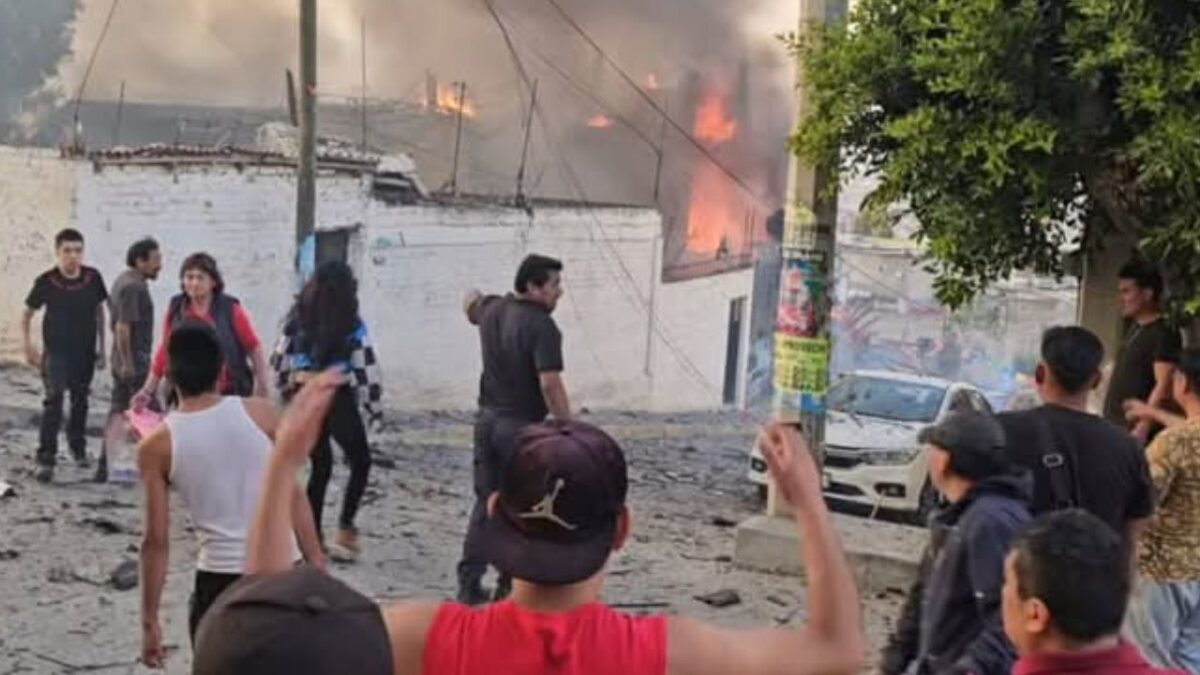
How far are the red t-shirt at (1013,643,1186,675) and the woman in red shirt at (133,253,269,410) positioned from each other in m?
5.07

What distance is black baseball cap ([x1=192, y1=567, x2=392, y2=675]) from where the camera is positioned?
1.55 m

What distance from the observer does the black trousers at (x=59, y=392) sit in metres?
8.65

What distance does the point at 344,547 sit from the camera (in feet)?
24.2

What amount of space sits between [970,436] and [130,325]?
21.3 feet

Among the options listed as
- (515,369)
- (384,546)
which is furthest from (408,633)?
(384,546)

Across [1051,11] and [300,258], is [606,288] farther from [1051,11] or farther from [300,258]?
[1051,11]

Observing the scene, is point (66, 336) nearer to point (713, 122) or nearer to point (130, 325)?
point (130, 325)

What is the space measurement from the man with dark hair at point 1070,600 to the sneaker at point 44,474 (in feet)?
25.0

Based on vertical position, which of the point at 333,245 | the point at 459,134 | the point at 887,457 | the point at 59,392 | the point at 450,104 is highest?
the point at 450,104

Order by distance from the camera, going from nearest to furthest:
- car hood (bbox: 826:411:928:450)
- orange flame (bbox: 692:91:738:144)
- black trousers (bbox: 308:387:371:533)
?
black trousers (bbox: 308:387:371:533) → car hood (bbox: 826:411:928:450) → orange flame (bbox: 692:91:738:144)

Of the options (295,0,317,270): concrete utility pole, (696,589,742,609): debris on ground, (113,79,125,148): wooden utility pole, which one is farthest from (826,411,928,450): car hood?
(113,79,125,148): wooden utility pole

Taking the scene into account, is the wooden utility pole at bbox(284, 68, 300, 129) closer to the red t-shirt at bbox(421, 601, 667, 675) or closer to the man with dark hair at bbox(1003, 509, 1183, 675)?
the man with dark hair at bbox(1003, 509, 1183, 675)

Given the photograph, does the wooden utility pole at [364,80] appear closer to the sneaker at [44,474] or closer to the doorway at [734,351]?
the sneaker at [44,474]

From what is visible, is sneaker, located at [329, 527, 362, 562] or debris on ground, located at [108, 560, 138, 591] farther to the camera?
sneaker, located at [329, 527, 362, 562]
